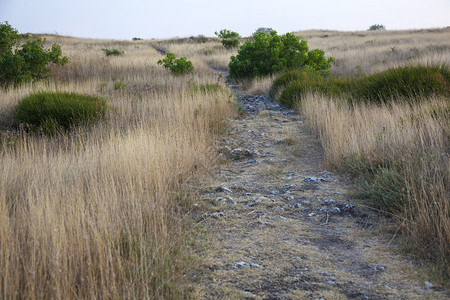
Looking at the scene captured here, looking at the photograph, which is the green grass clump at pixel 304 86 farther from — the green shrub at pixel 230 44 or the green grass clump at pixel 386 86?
the green shrub at pixel 230 44

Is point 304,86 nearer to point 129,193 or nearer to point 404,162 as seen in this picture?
point 404,162

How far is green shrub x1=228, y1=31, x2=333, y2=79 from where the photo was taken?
42.1 ft

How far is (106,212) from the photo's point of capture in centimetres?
272

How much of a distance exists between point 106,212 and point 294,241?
5.36ft

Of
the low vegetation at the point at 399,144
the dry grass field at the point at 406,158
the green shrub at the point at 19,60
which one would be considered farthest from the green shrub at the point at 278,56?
the green shrub at the point at 19,60

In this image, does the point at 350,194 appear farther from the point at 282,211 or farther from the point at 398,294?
the point at 398,294

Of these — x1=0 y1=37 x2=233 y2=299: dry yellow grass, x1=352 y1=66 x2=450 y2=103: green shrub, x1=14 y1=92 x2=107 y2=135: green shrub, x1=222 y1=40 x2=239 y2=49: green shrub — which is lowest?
x1=0 y1=37 x2=233 y2=299: dry yellow grass

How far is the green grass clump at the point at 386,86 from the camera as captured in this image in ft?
24.7

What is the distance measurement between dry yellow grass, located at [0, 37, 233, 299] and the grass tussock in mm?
1926

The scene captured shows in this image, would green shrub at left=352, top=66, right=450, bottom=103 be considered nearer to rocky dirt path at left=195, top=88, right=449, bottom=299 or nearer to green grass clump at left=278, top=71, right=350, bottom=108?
green grass clump at left=278, top=71, right=350, bottom=108

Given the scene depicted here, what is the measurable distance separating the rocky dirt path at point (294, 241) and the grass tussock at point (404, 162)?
22 centimetres

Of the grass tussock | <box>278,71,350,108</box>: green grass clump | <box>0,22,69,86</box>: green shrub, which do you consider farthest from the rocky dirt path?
<box>0,22,69,86</box>: green shrub

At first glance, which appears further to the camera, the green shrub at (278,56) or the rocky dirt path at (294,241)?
the green shrub at (278,56)

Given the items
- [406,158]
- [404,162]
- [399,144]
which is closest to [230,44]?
[399,144]
